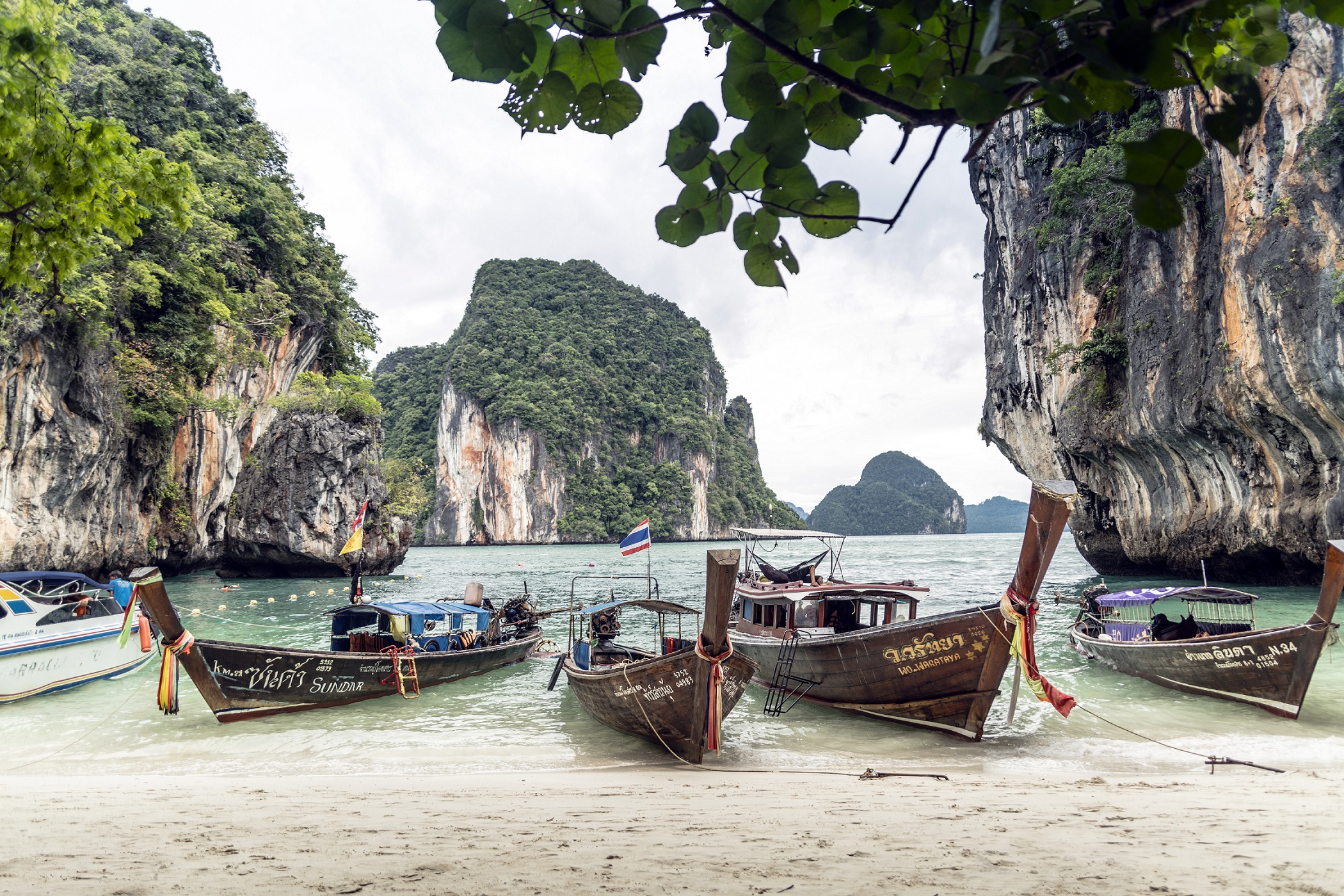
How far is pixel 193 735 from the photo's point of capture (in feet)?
26.7

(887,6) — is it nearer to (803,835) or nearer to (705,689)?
(803,835)

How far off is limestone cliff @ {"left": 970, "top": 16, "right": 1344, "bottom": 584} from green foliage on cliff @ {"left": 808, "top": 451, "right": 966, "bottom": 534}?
329 feet

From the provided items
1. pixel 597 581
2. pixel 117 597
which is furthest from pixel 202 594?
pixel 597 581

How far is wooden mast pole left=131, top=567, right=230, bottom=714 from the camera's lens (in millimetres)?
7117

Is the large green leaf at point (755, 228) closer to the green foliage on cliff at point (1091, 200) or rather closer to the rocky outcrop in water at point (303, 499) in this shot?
the green foliage on cliff at point (1091, 200)

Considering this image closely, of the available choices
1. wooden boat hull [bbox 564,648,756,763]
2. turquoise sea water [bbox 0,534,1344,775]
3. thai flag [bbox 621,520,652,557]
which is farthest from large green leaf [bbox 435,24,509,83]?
thai flag [bbox 621,520,652,557]

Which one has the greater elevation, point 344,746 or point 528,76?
point 528,76

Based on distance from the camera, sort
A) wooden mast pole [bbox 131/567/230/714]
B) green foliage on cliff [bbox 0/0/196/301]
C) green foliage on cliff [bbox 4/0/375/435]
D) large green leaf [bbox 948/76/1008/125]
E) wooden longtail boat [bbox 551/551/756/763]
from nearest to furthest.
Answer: large green leaf [bbox 948/76/1008/125] < green foliage on cliff [bbox 0/0/196/301] < wooden longtail boat [bbox 551/551/756/763] < wooden mast pole [bbox 131/567/230/714] < green foliage on cliff [bbox 4/0/375/435]

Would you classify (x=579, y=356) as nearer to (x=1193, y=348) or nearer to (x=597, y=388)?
(x=597, y=388)

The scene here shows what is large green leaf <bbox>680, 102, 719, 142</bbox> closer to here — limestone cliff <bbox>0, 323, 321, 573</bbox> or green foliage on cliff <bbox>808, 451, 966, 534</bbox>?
limestone cliff <bbox>0, 323, 321, 573</bbox>

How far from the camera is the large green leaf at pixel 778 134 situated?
1.30m

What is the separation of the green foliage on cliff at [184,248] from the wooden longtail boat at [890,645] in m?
15.8

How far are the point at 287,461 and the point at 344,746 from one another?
71.1ft

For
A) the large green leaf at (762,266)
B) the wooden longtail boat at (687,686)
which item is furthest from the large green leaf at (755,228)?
the wooden longtail boat at (687,686)
